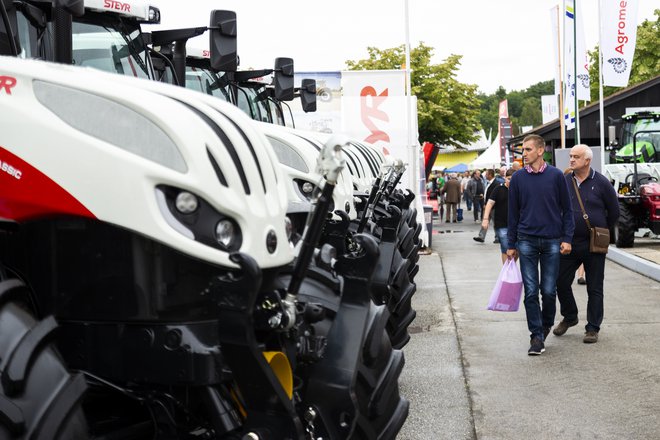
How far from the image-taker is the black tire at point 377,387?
3406 millimetres

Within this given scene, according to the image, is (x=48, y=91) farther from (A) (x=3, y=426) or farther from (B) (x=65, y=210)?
(A) (x=3, y=426)

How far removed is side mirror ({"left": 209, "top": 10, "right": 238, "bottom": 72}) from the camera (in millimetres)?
6102

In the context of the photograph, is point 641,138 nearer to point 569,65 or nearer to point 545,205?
point 569,65

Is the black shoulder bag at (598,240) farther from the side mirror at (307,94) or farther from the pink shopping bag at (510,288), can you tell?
the side mirror at (307,94)

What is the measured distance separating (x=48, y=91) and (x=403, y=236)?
562 centimetres

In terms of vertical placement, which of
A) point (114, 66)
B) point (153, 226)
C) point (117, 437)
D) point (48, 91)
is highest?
point (114, 66)

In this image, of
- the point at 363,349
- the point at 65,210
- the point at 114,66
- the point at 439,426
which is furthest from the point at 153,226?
the point at 114,66

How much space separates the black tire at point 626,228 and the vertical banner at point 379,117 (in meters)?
4.09

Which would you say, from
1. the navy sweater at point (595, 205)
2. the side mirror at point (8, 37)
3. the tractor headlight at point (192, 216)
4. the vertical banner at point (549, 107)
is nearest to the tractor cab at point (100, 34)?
the side mirror at point (8, 37)

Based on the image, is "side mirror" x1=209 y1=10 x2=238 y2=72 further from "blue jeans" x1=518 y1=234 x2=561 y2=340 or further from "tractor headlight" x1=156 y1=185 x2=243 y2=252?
"tractor headlight" x1=156 y1=185 x2=243 y2=252

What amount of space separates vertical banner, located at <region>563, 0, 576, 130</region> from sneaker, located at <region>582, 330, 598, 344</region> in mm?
14389

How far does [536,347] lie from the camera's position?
26.1 ft

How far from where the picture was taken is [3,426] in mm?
2385

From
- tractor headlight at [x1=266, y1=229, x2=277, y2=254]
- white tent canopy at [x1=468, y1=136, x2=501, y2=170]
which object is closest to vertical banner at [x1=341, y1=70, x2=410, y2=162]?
tractor headlight at [x1=266, y1=229, x2=277, y2=254]
